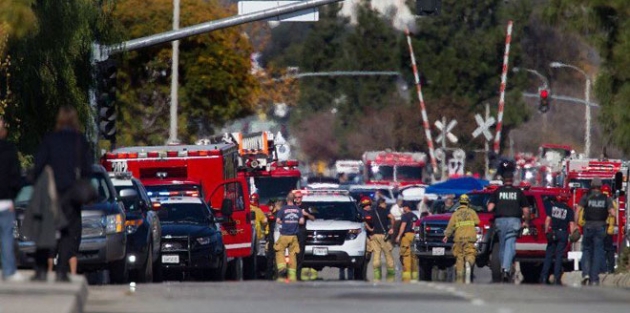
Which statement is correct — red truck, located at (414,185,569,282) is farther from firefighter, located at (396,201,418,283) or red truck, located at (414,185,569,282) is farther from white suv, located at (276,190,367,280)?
white suv, located at (276,190,367,280)

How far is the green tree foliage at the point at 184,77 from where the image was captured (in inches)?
→ 1950

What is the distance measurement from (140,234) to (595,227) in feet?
26.0

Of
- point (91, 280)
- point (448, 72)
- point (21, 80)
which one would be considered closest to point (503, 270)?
point (91, 280)

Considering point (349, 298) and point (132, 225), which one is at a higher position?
point (132, 225)

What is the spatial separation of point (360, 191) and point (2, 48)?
109ft

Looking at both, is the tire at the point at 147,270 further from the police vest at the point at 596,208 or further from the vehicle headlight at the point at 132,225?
the police vest at the point at 596,208

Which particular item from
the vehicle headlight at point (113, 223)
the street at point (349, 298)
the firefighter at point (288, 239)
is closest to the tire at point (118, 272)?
the vehicle headlight at point (113, 223)

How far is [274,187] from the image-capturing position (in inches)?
1914

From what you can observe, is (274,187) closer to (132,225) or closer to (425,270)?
(425,270)

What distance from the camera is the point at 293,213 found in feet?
99.9

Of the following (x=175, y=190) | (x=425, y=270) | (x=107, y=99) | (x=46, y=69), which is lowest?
(x=425, y=270)

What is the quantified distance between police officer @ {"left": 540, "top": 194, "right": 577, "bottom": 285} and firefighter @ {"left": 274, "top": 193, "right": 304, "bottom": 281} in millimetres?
4528

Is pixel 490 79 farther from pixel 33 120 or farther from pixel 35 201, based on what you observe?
pixel 35 201

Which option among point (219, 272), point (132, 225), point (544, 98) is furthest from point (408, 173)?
point (132, 225)
